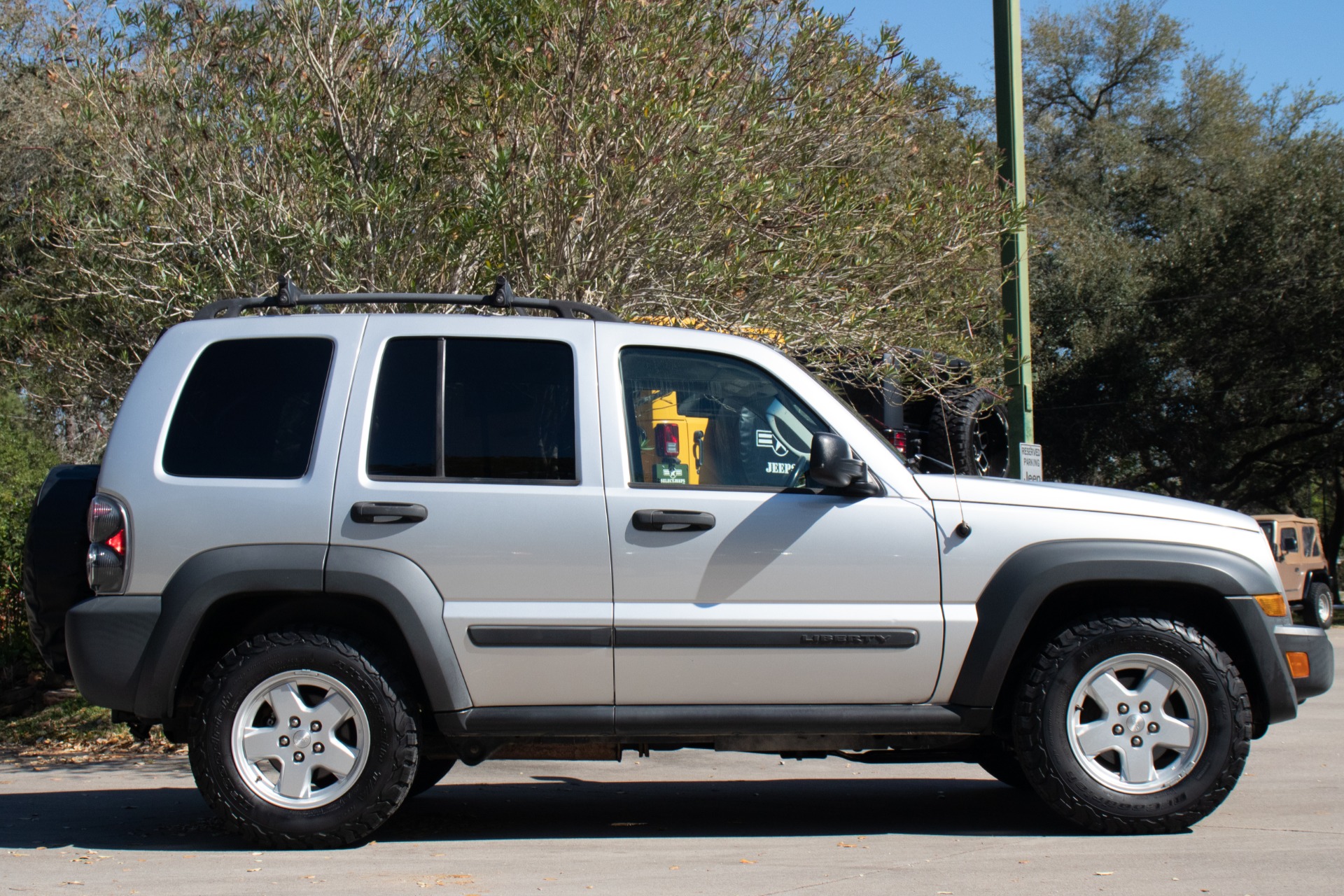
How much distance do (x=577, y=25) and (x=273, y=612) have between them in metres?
4.25

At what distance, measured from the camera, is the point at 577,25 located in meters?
7.71

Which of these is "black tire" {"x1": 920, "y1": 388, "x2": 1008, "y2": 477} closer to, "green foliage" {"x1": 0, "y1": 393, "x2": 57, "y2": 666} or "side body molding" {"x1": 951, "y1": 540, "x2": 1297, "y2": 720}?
"side body molding" {"x1": 951, "y1": 540, "x2": 1297, "y2": 720}

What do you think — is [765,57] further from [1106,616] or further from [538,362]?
[1106,616]

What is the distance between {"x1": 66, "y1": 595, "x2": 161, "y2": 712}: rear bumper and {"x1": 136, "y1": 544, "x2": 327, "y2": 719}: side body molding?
0.04 m

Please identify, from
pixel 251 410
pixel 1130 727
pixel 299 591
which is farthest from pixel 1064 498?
pixel 251 410

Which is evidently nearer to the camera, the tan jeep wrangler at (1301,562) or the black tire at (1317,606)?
the tan jeep wrangler at (1301,562)

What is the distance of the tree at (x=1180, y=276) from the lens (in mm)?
22156

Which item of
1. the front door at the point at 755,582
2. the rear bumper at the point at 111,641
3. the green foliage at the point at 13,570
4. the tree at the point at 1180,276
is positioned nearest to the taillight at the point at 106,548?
the rear bumper at the point at 111,641

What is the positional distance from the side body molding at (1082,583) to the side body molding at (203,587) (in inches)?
97.0

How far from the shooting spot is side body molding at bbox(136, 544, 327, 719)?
4.75m

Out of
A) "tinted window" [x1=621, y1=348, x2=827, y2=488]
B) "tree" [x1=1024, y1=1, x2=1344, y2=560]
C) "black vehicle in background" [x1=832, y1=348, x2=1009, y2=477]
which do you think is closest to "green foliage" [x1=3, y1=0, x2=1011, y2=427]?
"black vehicle in background" [x1=832, y1=348, x2=1009, y2=477]

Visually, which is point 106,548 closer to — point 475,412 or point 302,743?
point 302,743

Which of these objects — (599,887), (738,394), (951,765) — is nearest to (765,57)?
(738,394)

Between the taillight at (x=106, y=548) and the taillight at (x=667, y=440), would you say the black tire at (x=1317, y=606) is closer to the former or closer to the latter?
the taillight at (x=667, y=440)
